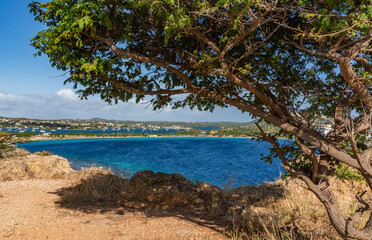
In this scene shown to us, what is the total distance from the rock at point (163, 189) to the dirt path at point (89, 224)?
2.18ft

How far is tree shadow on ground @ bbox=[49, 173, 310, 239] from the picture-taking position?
18.1 feet

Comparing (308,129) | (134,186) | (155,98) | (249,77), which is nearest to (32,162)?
(134,186)

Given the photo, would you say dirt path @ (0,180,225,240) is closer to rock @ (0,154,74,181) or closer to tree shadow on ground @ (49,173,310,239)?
tree shadow on ground @ (49,173,310,239)

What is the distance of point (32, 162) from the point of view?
1110 cm

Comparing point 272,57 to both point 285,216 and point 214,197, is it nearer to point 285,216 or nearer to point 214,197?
point 285,216

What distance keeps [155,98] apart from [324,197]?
4.07 m

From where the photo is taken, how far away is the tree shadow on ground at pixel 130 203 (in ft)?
18.1

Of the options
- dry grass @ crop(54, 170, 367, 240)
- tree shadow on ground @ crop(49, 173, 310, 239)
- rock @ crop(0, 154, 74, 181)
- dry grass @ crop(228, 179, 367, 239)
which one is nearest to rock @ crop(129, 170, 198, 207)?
tree shadow on ground @ crop(49, 173, 310, 239)

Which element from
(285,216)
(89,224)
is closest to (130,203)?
(89,224)

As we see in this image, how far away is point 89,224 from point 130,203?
1.83m

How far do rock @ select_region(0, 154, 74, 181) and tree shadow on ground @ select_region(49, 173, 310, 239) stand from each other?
3622mm

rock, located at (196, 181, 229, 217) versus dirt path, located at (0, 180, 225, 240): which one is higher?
dirt path, located at (0, 180, 225, 240)

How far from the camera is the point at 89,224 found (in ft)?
15.5

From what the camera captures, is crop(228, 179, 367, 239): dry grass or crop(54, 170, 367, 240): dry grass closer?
crop(228, 179, 367, 239): dry grass
